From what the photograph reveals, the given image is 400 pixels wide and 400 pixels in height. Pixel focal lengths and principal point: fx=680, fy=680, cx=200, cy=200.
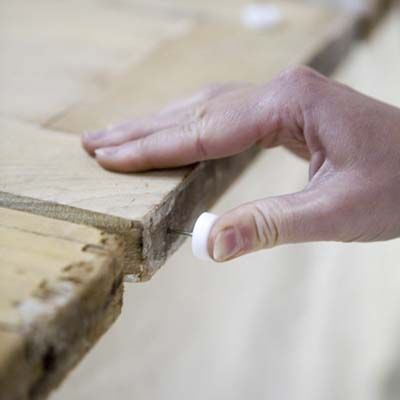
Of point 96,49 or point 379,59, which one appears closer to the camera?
point 96,49

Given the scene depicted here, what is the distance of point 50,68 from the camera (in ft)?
3.02

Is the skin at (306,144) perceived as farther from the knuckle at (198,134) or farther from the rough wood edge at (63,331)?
the rough wood edge at (63,331)

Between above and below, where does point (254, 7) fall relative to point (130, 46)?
above

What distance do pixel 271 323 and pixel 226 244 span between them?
856 mm

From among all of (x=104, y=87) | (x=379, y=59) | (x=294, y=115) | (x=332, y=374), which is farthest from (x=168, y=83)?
(x=332, y=374)

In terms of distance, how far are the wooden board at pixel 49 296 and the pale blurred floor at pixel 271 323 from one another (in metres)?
0.74

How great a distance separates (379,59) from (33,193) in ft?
2.96

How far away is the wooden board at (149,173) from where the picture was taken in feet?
1.85

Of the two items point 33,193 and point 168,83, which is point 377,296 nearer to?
point 168,83

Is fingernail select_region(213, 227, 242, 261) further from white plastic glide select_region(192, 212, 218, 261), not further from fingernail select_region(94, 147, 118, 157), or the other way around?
fingernail select_region(94, 147, 118, 157)

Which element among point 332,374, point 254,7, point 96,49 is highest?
point 254,7

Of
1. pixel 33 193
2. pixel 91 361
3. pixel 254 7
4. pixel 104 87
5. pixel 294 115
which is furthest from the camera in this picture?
pixel 91 361

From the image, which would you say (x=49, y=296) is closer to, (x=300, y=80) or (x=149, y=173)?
(x=149, y=173)

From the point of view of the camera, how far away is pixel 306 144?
2.37 ft
